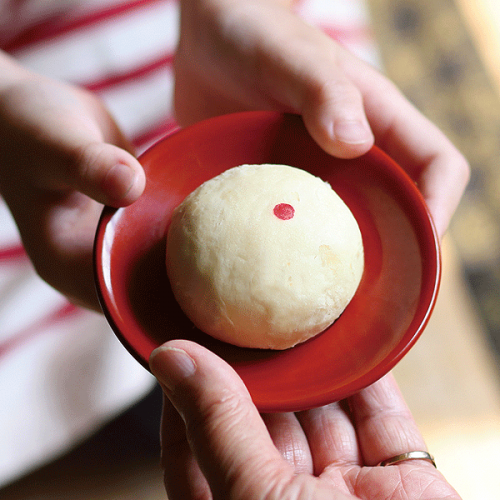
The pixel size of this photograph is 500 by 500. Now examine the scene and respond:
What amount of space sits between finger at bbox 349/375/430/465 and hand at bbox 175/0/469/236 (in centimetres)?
28

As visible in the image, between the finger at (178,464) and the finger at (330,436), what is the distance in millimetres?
175

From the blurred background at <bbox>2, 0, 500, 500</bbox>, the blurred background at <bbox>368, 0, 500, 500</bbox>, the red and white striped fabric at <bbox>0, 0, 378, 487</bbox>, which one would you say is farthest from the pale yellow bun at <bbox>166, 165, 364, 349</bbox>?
the blurred background at <bbox>368, 0, 500, 500</bbox>

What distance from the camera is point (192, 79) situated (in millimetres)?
993

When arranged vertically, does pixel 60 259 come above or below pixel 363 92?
below

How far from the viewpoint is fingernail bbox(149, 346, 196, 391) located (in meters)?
0.51

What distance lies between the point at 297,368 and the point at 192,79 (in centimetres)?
65

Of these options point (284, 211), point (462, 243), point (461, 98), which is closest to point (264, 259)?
point (284, 211)

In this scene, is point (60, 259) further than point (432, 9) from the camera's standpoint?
No

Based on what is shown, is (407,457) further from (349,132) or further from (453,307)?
(453,307)

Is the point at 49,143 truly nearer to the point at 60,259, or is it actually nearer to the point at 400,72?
the point at 60,259

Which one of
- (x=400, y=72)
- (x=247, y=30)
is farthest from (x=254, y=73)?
(x=400, y=72)

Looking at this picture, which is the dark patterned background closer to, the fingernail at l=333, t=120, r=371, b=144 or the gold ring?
the gold ring

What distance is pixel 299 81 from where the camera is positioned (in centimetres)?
76

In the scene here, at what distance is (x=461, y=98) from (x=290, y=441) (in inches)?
57.5
